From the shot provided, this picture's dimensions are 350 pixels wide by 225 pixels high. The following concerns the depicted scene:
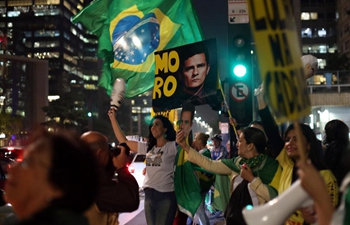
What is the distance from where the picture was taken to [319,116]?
27875 millimetres

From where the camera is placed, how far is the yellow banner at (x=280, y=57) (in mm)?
2174

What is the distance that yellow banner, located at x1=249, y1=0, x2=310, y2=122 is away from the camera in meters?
2.17

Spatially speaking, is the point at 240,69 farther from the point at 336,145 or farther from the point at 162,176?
the point at 336,145

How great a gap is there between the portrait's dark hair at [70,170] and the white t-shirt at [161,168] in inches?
156

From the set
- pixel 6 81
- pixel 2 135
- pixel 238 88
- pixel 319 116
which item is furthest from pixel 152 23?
pixel 6 81

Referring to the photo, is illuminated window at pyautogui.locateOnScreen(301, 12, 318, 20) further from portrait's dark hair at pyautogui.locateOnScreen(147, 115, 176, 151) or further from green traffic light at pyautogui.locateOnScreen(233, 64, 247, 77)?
portrait's dark hair at pyautogui.locateOnScreen(147, 115, 176, 151)

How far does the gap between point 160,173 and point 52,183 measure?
4196 millimetres

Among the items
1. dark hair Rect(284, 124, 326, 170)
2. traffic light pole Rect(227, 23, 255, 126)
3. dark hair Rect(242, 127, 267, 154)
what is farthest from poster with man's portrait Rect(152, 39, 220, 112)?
dark hair Rect(284, 124, 326, 170)

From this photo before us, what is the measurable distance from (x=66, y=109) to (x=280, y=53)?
73725 millimetres

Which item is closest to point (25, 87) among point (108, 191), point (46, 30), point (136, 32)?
point (46, 30)

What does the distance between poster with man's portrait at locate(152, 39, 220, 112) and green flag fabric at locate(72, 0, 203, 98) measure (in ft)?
5.81

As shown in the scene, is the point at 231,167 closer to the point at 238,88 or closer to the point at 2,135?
the point at 238,88

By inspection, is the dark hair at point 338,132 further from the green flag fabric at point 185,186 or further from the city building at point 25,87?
the city building at point 25,87

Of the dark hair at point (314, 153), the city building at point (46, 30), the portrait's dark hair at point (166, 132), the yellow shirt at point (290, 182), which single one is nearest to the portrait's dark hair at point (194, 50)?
the portrait's dark hair at point (166, 132)
